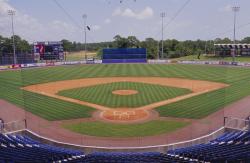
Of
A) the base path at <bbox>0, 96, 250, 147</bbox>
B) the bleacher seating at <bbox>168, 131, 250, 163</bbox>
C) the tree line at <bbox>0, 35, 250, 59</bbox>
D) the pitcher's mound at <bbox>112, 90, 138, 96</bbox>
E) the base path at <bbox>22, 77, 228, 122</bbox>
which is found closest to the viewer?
the bleacher seating at <bbox>168, 131, 250, 163</bbox>

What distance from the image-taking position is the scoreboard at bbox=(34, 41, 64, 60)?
61844 mm

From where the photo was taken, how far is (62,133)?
68.2 ft

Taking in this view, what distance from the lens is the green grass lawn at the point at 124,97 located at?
2961 cm

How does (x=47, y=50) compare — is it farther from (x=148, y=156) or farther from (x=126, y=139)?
(x=148, y=156)

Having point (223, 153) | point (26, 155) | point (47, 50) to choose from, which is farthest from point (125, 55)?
point (223, 153)

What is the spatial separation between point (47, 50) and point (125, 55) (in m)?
23.7

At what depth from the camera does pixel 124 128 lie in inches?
854

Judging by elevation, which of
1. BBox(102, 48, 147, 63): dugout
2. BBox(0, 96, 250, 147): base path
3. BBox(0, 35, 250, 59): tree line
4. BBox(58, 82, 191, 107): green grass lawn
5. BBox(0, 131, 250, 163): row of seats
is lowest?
BBox(0, 96, 250, 147): base path

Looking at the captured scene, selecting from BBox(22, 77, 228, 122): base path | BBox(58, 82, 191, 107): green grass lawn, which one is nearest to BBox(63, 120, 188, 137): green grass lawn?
BBox(22, 77, 228, 122): base path

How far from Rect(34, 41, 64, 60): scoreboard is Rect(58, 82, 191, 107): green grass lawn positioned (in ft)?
85.8

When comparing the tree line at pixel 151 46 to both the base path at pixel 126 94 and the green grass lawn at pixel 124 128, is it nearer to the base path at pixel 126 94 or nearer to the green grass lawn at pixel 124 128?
the base path at pixel 126 94

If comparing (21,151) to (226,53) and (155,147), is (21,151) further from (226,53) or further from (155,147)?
(226,53)

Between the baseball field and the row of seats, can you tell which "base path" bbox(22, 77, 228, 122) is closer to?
the baseball field

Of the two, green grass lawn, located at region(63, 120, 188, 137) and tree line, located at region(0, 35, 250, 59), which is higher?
tree line, located at region(0, 35, 250, 59)
